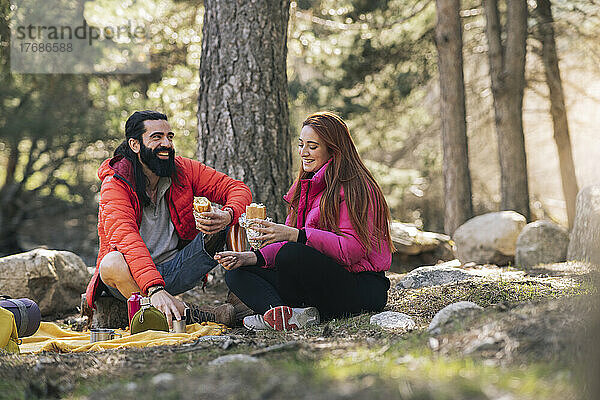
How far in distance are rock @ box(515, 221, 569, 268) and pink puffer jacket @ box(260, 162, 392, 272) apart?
3445 mm

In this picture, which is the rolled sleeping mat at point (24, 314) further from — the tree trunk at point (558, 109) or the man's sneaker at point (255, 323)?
the tree trunk at point (558, 109)

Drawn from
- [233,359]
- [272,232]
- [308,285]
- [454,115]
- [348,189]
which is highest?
[454,115]

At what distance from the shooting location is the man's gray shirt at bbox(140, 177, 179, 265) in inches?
162

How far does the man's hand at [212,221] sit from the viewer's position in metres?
3.75

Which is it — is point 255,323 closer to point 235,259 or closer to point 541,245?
point 235,259

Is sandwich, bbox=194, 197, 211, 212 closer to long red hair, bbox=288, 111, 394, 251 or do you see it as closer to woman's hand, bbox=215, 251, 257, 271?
woman's hand, bbox=215, 251, 257, 271

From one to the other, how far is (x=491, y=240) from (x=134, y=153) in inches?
179

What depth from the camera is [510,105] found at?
872 cm

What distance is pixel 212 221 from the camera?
3779mm

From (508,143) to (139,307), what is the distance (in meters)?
6.57

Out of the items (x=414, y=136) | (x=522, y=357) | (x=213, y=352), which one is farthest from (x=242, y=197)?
(x=414, y=136)

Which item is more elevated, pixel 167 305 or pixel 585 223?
pixel 585 223

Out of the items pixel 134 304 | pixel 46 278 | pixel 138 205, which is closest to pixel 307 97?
pixel 46 278

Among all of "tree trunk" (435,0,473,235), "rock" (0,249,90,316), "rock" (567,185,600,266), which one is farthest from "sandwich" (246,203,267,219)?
"tree trunk" (435,0,473,235)
